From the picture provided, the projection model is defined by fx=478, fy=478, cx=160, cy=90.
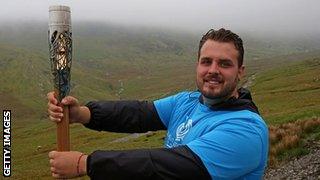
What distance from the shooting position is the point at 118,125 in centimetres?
608

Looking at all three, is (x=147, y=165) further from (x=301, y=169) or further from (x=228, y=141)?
(x=301, y=169)

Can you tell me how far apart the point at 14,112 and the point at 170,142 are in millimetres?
201398

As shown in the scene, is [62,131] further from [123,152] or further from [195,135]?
[195,135]

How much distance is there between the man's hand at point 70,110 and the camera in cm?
488

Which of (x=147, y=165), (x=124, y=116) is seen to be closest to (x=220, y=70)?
(x=147, y=165)

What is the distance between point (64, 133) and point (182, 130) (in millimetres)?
1238

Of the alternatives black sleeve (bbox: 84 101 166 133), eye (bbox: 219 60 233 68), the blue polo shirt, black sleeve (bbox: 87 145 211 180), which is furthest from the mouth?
black sleeve (bbox: 84 101 166 133)

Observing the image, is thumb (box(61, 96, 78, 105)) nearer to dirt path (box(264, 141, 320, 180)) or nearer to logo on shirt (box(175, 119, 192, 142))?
logo on shirt (box(175, 119, 192, 142))

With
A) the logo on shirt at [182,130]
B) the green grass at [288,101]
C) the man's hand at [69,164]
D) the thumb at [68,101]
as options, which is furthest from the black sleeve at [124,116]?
the green grass at [288,101]

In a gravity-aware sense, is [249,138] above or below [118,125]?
above

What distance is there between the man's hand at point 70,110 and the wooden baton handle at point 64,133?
5cm

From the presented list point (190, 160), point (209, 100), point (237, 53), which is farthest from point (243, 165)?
point (237, 53)

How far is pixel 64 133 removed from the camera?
15.8 ft

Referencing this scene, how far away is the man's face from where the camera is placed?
15.7ft
